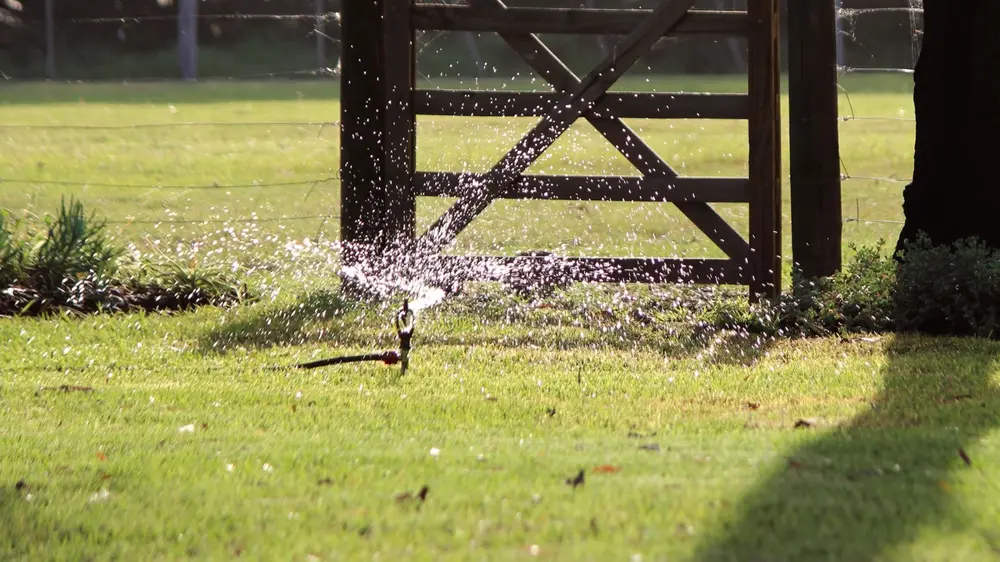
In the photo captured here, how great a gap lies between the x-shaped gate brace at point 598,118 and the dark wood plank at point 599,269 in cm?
12

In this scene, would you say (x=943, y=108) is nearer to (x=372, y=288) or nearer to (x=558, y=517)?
(x=372, y=288)

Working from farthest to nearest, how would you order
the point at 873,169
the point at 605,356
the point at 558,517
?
the point at 873,169, the point at 605,356, the point at 558,517

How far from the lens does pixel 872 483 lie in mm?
4312

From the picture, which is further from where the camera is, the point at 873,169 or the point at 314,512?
the point at 873,169

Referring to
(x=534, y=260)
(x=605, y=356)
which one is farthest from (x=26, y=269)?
(x=605, y=356)

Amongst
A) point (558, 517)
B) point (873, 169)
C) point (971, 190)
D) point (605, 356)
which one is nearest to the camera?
point (558, 517)

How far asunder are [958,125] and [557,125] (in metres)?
2.26

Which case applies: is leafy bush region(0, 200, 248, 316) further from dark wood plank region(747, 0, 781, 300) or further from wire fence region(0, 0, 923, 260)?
dark wood plank region(747, 0, 781, 300)

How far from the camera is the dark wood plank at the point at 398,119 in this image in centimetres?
843

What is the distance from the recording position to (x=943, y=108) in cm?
790

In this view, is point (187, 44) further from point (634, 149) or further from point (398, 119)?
point (634, 149)

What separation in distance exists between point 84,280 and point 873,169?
35.9 ft

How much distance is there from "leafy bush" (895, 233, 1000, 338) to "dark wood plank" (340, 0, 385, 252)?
3.13 metres

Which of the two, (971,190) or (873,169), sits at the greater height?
(971,190)
